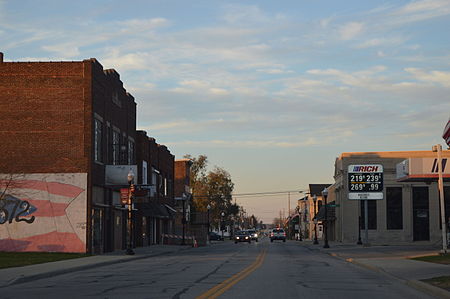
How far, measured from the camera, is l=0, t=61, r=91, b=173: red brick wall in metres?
40.0

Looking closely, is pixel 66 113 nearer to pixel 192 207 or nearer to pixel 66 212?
pixel 66 212

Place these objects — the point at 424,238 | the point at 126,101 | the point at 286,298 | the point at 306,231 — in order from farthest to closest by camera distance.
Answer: the point at 306,231 < the point at 424,238 < the point at 126,101 < the point at 286,298

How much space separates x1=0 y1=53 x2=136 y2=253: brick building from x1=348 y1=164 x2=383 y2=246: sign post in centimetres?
3059

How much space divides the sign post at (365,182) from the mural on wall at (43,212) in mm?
31153

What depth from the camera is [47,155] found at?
40.0m

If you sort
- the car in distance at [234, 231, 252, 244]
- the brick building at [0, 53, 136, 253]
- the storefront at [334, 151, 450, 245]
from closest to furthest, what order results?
the brick building at [0, 53, 136, 253] < the storefront at [334, 151, 450, 245] < the car in distance at [234, 231, 252, 244]

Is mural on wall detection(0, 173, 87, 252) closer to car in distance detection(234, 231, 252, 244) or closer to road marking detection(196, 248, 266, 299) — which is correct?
road marking detection(196, 248, 266, 299)

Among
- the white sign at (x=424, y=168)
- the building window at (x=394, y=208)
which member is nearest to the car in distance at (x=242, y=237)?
the building window at (x=394, y=208)

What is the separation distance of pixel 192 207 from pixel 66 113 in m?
66.6

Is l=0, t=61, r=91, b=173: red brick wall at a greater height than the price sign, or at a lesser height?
greater

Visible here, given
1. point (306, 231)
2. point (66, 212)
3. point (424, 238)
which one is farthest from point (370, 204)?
point (306, 231)

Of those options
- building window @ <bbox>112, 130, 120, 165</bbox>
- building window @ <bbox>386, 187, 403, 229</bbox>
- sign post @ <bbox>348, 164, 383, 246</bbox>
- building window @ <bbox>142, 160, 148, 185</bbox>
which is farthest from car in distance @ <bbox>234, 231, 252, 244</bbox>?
building window @ <bbox>112, 130, 120, 165</bbox>

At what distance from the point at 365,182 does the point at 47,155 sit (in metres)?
34.3

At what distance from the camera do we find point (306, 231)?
136m
